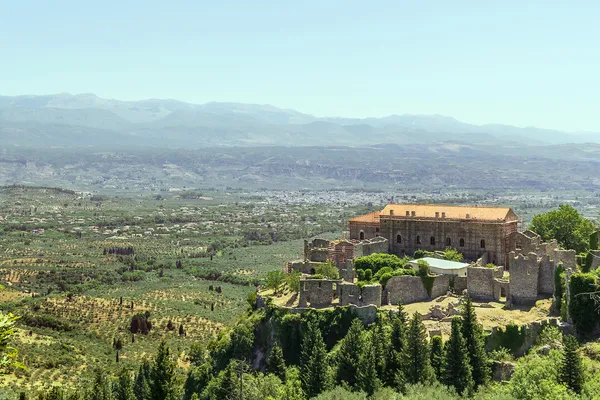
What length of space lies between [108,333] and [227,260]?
2595 inches

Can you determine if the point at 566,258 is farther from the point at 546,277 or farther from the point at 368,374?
the point at 368,374

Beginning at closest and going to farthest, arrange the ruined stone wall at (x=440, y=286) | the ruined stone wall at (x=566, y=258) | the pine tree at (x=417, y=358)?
the pine tree at (x=417, y=358) → the ruined stone wall at (x=566, y=258) → the ruined stone wall at (x=440, y=286)

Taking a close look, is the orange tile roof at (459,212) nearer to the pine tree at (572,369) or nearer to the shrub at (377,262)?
the shrub at (377,262)

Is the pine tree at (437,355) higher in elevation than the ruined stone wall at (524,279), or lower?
lower

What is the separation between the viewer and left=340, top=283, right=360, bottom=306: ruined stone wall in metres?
49.4

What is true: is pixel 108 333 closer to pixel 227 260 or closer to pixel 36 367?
pixel 36 367

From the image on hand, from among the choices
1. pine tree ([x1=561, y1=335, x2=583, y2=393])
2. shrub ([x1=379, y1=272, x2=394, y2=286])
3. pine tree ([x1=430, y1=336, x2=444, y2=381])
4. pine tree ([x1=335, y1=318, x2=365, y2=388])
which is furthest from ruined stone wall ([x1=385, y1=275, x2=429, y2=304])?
pine tree ([x1=561, y1=335, x2=583, y2=393])

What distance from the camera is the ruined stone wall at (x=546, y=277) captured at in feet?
166

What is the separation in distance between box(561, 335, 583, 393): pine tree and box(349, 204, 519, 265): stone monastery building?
28.8m

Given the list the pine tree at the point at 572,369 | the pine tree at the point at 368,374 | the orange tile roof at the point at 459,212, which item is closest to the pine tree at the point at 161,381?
the pine tree at the point at 368,374

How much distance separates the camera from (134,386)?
54.2 m

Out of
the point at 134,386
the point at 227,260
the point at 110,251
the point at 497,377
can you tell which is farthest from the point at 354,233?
the point at 110,251

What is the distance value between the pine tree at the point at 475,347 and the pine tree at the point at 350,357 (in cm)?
669

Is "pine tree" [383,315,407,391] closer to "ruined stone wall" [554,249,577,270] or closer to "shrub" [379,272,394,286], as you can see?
"shrub" [379,272,394,286]
